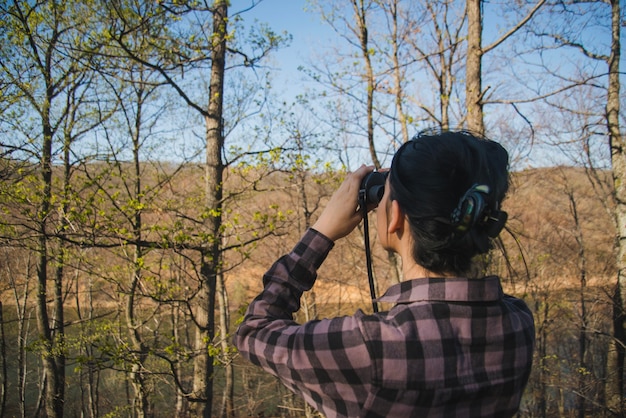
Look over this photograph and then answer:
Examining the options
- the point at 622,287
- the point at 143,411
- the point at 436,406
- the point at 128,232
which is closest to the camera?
the point at 436,406

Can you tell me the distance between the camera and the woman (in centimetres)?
76

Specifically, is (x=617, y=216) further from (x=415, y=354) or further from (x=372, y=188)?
(x=415, y=354)

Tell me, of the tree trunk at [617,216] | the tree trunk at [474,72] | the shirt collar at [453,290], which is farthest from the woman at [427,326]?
the tree trunk at [617,216]

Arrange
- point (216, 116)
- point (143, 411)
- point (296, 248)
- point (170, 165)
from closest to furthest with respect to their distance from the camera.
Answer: point (296, 248) → point (216, 116) → point (143, 411) → point (170, 165)

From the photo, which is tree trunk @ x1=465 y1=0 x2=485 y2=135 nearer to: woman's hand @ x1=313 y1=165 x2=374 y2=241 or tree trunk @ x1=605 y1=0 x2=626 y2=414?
tree trunk @ x1=605 y1=0 x2=626 y2=414

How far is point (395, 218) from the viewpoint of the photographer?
2.91 feet

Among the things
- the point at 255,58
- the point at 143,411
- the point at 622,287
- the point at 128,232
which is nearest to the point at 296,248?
the point at 128,232

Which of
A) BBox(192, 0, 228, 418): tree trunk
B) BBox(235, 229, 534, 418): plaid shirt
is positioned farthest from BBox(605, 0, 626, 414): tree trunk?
BBox(235, 229, 534, 418): plaid shirt

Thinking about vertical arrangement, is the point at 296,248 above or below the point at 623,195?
below

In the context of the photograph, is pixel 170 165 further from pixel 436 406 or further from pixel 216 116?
pixel 436 406

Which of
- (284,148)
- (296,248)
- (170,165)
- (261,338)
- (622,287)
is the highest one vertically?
(170,165)

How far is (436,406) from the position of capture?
0.76 metres

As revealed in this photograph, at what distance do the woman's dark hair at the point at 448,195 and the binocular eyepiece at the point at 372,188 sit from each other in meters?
0.12

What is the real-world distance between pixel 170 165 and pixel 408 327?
32.1 feet
